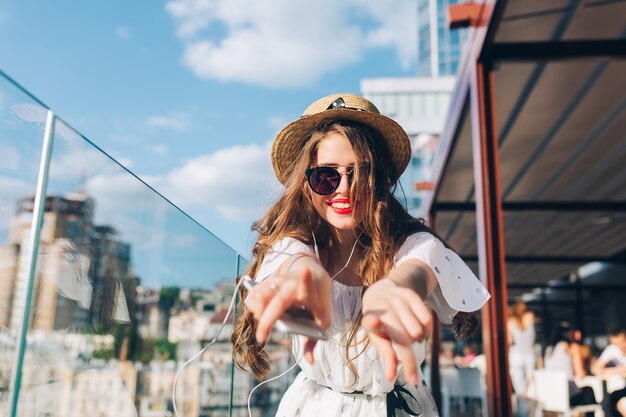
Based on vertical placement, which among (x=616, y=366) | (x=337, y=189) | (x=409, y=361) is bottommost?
(x=409, y=361)

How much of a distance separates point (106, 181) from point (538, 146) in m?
6.43

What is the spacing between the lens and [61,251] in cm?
147

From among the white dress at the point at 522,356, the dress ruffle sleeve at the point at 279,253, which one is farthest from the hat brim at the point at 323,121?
the white dress at the point at 522,356

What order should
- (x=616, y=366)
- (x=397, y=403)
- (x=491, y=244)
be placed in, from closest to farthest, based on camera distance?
(x=397, y=403) < (x=491, y=244) < (x=616, y=366)

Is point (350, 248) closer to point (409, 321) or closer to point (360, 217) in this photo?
point (360, 217)

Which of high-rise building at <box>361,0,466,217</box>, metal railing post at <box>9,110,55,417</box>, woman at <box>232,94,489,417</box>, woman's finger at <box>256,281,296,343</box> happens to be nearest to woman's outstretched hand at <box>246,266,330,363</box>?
woman's finger at <box>256,281,296,343</box>

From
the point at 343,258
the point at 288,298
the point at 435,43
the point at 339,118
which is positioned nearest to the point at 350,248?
the point at 343,258

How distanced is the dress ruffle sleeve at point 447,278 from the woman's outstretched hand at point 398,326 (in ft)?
1.59

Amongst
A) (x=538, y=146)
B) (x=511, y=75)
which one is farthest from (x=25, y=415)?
(x=538, y=146)

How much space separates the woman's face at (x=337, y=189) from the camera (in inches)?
66.2

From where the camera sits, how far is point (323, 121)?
72.7 inches

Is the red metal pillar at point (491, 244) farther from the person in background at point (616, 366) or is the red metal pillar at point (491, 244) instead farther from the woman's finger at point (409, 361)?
the woman's finger at point (409, 361)

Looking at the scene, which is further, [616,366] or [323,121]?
[616,366]

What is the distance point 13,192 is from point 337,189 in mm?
803
